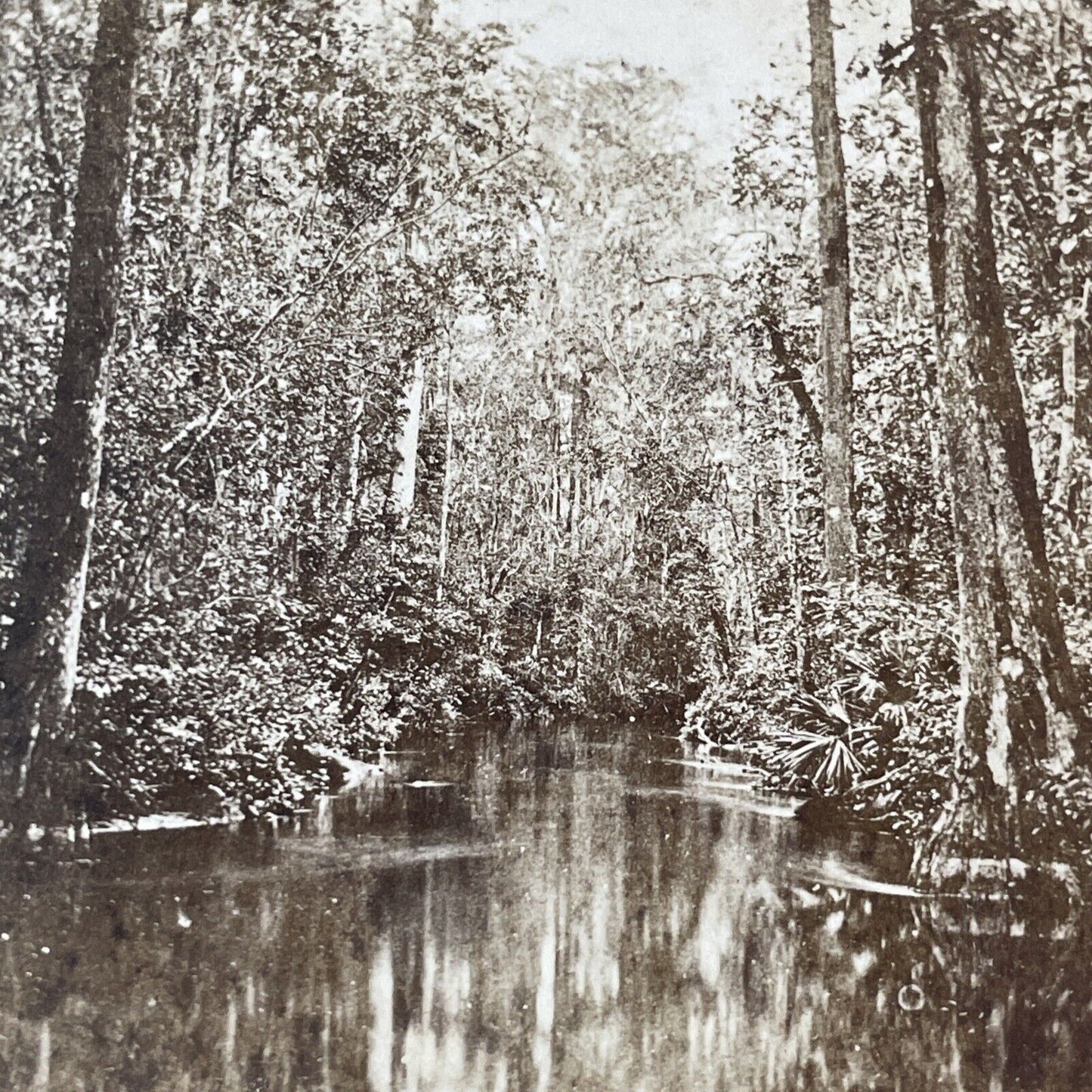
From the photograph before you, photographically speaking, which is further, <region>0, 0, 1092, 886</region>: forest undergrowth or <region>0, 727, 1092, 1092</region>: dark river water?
<region>0, 0, 1092, 886</region>: forest undergrowth

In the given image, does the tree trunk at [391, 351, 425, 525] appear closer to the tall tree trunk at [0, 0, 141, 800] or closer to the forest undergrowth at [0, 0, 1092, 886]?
the forest undergrowth at [0, 0, 1092, 886]

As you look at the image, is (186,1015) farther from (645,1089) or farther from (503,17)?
(503,17)

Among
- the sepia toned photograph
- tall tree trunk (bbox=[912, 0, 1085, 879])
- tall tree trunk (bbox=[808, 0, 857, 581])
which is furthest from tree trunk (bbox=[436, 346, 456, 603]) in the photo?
tall tree trunk (bbox=[912, 0, 1085, 879])

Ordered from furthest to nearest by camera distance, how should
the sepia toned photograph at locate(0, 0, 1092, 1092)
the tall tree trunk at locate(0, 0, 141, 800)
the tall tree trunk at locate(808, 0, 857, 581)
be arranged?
1. the tall tree trunk at locate(808, 0, 857, 581)
2. the tall tree trunk at locate(0, 0, 141, 800)
3. the sepia toned photograph at locate(0, 0, 1092, 1092)

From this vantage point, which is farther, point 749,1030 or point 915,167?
point 915,167

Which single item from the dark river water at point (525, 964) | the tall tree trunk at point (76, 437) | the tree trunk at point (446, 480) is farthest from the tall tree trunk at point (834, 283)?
the tall tree trunk at point (76, 437)

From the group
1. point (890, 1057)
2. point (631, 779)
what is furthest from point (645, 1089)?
point (631, 779)

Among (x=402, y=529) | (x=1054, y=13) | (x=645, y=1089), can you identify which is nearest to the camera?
(x=645, y=1089)
